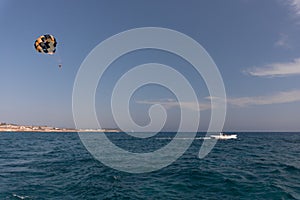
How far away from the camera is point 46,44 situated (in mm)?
31891

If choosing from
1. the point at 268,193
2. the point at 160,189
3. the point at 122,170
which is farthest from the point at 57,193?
the point at 268,193

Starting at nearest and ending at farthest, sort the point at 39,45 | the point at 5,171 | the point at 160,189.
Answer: the point at 160,189
the point at 5,171
the point at 39,45

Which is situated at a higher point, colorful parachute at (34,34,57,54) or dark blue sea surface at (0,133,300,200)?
colorful parachute at (34,34,57,54)

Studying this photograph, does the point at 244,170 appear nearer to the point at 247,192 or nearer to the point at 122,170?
the point at 247,192

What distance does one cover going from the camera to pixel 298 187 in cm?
2184

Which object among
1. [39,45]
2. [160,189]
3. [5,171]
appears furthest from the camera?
[39,45]

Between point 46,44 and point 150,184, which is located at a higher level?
point 46,44

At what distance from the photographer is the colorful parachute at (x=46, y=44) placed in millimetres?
31719

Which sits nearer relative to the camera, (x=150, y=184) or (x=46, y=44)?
(x=150, y=184)

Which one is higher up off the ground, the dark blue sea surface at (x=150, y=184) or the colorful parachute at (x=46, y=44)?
the colorful parachute at (x=46, y=44)

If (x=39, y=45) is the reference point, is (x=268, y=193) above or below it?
below

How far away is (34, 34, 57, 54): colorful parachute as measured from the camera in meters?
31.7

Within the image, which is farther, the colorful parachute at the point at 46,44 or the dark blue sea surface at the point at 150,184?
the colorful parachute at the point at 46,44

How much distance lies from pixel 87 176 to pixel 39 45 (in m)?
19.9
